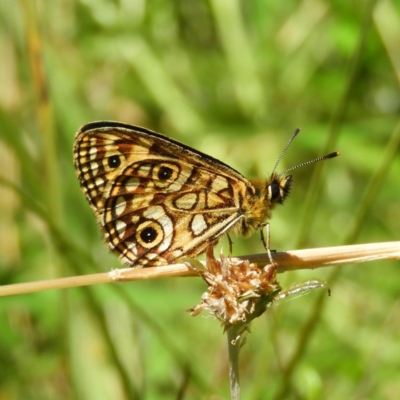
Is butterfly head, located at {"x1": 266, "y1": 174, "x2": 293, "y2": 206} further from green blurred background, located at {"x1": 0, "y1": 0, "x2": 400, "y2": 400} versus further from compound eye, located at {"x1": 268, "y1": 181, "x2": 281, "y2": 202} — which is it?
green blurred background, located at {"x1": 0, "y1": 0, "x2": 400, "y2": 400}

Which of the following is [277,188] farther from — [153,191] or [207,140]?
[207,140]

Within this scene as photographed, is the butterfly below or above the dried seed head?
above

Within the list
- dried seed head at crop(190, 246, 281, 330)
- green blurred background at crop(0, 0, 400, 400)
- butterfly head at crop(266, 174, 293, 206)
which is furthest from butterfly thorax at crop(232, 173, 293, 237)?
dried seed head at crop(190, 246, 281, 330)

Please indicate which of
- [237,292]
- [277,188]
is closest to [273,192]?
[277,188]

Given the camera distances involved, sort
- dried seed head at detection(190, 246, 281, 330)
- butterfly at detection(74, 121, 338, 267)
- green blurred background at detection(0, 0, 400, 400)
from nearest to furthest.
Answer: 1. dried seed head at detection(190, 246, 281, 330)
2. butterfly at detection(74, 121, 338, 267)
3. green blurred background at detection(0, 0, 400, 400)

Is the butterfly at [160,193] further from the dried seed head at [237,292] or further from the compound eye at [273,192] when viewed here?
the dried seed head at [237,292]

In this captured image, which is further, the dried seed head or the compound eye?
the compound eye

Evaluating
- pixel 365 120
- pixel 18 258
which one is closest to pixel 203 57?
pixel 365 120
